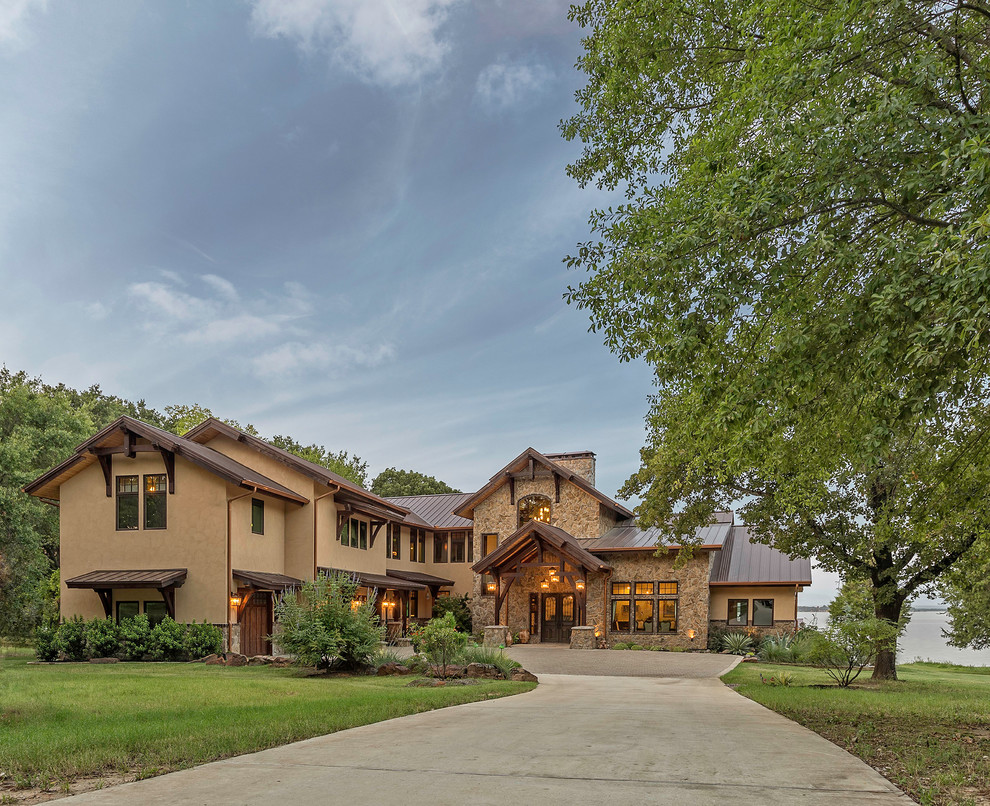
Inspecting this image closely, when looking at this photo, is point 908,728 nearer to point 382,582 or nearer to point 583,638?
point 583,638

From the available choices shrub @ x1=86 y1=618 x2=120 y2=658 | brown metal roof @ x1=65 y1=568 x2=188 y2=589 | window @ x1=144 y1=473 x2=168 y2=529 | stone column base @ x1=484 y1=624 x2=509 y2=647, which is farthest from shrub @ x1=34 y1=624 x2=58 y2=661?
stone column base @ x1=484 y1=624 x2=509 y2=647

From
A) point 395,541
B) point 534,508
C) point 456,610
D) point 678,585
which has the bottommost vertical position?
point 456,610

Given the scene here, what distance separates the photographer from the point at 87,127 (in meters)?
22.0

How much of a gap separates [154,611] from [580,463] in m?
19.5

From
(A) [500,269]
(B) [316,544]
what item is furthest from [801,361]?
(A) [500,269]

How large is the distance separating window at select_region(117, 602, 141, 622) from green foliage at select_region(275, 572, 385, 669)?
794cm

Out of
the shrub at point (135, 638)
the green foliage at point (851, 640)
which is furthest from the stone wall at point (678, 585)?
the shrub at point (135, 638)

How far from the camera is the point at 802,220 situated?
8422 millimetres

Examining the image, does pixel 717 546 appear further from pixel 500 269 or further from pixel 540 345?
pixel 500 269

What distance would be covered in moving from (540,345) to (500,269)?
459cm

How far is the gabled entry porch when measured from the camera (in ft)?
101

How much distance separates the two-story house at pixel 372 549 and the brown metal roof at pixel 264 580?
81mm

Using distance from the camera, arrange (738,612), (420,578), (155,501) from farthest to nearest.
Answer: (420,578) < (738,612) < (155,501)

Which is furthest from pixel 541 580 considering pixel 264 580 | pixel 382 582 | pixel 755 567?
pixel 264 580
